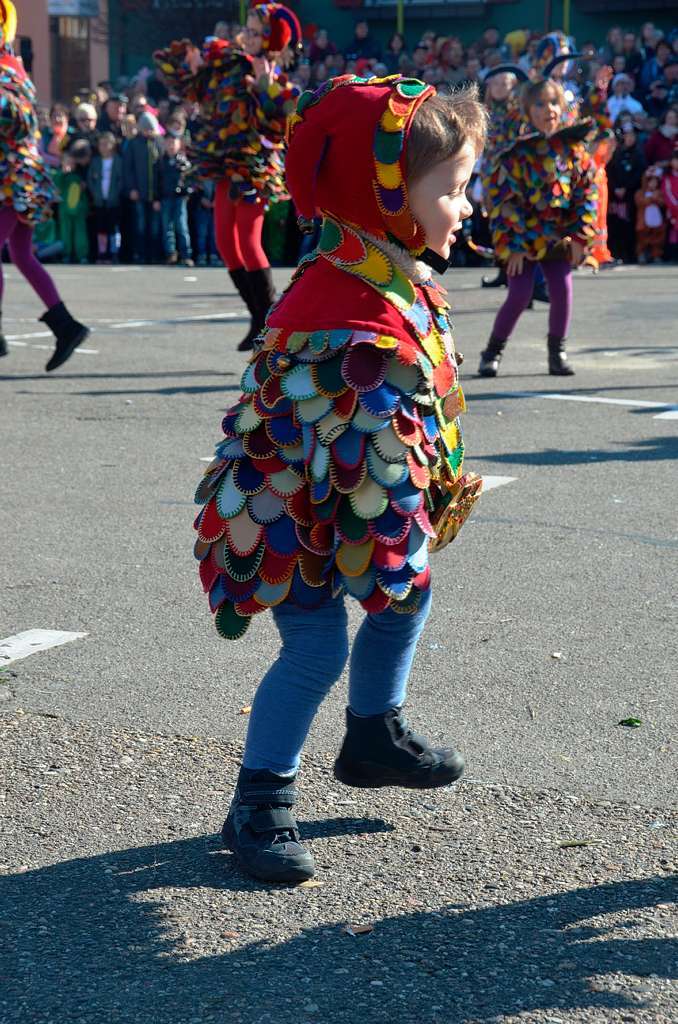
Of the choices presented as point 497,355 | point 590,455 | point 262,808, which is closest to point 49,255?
point 497,355

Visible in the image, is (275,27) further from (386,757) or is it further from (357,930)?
(357,930)

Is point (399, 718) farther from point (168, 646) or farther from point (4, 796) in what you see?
point (168, 646)

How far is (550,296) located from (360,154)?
6.94 meters

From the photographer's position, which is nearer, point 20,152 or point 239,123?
point 20,152

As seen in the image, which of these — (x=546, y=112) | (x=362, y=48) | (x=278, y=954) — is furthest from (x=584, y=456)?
(x=362, y=48)

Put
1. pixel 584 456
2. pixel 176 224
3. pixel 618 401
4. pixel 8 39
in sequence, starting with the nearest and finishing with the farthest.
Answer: pixel 584 456 → pixel 618 401 → pixel 8 39 → pixel 176 224

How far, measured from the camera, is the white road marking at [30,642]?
14.2 feet

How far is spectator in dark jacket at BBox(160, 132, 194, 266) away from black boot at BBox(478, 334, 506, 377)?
11979mm

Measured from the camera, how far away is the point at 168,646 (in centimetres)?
443

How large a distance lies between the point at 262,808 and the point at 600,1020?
852 mm

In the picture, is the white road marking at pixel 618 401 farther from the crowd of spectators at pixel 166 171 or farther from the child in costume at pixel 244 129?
the crowd of spectators at pixel 166 171

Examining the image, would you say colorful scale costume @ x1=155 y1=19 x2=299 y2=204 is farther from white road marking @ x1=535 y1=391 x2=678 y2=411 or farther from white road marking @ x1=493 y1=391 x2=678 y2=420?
white road marking @ x1=535 y1=391 x2=678 y2=411

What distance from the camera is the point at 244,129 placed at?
10.0 meters

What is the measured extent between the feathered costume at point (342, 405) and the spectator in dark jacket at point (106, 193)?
1946 centimetres
